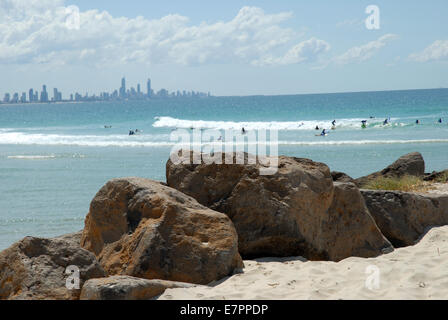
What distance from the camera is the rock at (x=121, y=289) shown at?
4414 millimetres

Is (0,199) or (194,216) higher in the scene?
(194,216)

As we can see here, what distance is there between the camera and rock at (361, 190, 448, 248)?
7547mm

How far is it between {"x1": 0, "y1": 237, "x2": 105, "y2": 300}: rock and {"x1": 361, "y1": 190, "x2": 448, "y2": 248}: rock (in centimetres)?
408

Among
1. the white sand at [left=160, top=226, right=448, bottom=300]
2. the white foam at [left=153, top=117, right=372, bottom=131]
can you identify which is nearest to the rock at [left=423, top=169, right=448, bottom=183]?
the white sand at [left=160, top=226, right=448, bottom=300]

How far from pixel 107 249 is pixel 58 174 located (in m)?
14.9

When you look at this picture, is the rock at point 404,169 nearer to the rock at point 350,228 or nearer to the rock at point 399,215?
the rock at point 399,215

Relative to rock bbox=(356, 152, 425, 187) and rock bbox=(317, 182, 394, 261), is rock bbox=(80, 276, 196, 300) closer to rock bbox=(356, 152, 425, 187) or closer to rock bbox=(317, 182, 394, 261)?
rock bbox=(317, 182, 394, 261)

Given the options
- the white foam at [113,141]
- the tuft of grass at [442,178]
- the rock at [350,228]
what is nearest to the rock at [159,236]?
the rock at [350,228]
